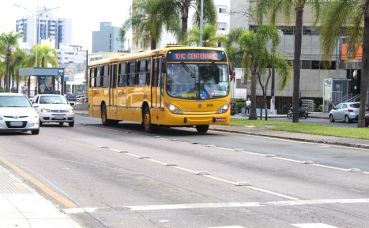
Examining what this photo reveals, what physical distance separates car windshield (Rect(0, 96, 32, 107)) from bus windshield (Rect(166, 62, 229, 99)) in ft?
19.4

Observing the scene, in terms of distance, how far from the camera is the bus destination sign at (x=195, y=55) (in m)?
26.5

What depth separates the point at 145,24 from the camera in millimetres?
51500

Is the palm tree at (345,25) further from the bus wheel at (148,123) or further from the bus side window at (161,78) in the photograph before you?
the bus wheel at (148,123)

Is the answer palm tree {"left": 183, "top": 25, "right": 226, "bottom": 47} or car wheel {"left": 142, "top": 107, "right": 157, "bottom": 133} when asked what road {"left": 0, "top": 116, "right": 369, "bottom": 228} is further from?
palm tree {"left": 183, "top": 25, "right": 226, "bottom": 47}

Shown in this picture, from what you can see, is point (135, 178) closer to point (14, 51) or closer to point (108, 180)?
point (108, 180)

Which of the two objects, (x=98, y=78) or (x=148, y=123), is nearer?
(x=148, y=123)

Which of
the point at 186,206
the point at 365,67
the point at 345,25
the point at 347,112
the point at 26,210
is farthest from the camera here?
the point at 347,112

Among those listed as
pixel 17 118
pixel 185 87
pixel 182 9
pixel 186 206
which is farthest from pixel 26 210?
pixel 182 9

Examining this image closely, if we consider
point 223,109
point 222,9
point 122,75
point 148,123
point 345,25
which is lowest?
point 148,123

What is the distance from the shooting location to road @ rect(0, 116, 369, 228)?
29.1 ft

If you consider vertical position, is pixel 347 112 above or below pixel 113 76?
below

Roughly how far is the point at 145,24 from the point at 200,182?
4012 centimetres

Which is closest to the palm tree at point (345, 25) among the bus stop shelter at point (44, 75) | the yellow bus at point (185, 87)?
the yellow bus at point (185, 87)

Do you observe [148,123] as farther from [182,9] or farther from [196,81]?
[182,9]
